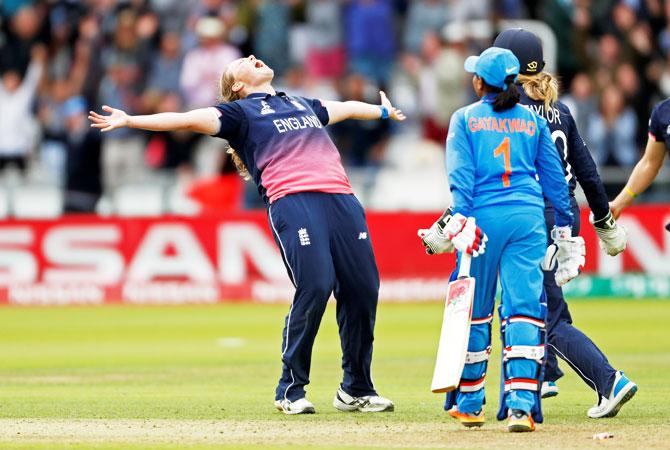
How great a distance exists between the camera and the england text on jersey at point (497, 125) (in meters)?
9.05

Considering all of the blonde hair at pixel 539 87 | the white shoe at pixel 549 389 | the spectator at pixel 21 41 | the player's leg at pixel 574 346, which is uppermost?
the spectator at pixel 21 41

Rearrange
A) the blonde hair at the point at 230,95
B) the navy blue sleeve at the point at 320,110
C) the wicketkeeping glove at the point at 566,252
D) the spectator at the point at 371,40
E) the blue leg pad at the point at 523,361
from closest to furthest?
1. the blue leg pad at the point at 523,361
2. the wicketkeeping glove at the point at 566,252
3. the blonde hair at the point at 230,95
4. the navy blue sleeve at the point at 320,110
5. the spectator at the point at 371,40

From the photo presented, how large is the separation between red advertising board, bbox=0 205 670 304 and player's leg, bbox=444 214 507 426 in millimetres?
12608

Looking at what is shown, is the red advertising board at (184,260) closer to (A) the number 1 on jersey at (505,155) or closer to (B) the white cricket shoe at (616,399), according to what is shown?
(B) the white cricket shoe at (616,399)

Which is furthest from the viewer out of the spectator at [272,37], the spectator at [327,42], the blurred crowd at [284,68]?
the spectator at [327,42]

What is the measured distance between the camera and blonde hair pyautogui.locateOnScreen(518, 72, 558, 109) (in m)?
9.95

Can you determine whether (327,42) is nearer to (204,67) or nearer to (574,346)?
(204,67)

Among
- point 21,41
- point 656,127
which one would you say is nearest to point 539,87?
point 656,127

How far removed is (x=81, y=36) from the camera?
25781 mm

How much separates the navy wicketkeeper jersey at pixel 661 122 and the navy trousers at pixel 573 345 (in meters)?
0.78

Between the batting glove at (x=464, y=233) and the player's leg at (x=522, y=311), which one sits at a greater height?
the batting glove at (x=464, y=233)

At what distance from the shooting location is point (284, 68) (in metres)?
24.5

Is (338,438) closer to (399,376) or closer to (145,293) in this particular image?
(399,376)

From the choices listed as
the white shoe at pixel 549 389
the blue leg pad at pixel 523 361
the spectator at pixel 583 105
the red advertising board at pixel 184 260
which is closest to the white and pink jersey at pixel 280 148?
the blue leg pad at pixel 523 361
